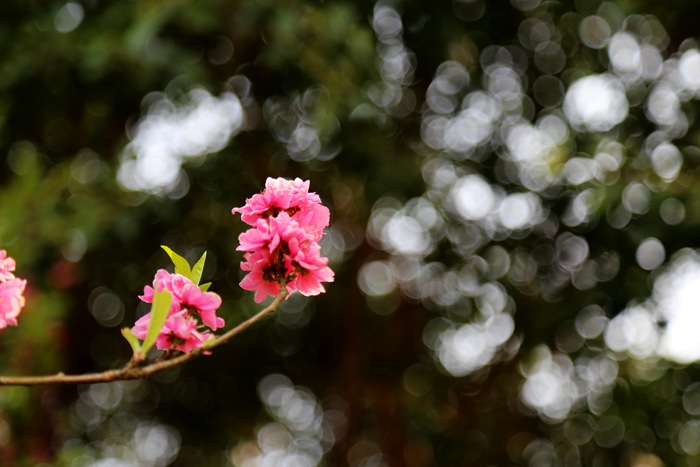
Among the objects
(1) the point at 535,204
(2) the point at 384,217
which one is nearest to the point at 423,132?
(2) the point at 384,217

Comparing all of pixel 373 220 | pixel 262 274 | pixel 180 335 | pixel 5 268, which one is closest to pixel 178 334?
pixel 180 335

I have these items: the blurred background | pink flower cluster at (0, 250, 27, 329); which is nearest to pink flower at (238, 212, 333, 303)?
pink flower cluster at (0, 250, 27, 329)

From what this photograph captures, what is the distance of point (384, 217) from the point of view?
483 centimetres

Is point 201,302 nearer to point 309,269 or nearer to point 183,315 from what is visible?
point 183,315

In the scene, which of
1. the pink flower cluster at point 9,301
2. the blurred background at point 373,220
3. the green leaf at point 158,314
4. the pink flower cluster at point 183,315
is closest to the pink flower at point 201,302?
Answer: the pink flower cluster at point 183,315

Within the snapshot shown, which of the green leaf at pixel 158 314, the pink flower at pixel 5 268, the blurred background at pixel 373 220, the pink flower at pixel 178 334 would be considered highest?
the green leaf at pixel 158 314

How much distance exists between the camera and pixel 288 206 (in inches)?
45.2

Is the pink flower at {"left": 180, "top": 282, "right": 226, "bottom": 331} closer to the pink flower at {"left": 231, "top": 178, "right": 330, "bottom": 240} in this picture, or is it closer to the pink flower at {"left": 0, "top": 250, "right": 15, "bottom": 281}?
the pink flower at {"left": 231, "top": 178, "right": 330, "bottom": 240}

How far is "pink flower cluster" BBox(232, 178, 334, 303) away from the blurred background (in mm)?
1529

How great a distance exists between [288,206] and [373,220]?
373 cm

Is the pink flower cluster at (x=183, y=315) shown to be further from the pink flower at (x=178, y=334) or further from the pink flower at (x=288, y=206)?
the pink flower at (x=288, y=206)

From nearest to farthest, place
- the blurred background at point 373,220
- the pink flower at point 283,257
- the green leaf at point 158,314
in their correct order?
1. the green leaf at point 158,314
2. the pink flower at point 283,257
3. the blurred background at point 373,220

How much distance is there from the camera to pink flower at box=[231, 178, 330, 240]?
1143 millimetres

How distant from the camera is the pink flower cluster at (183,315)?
42.4 inches
